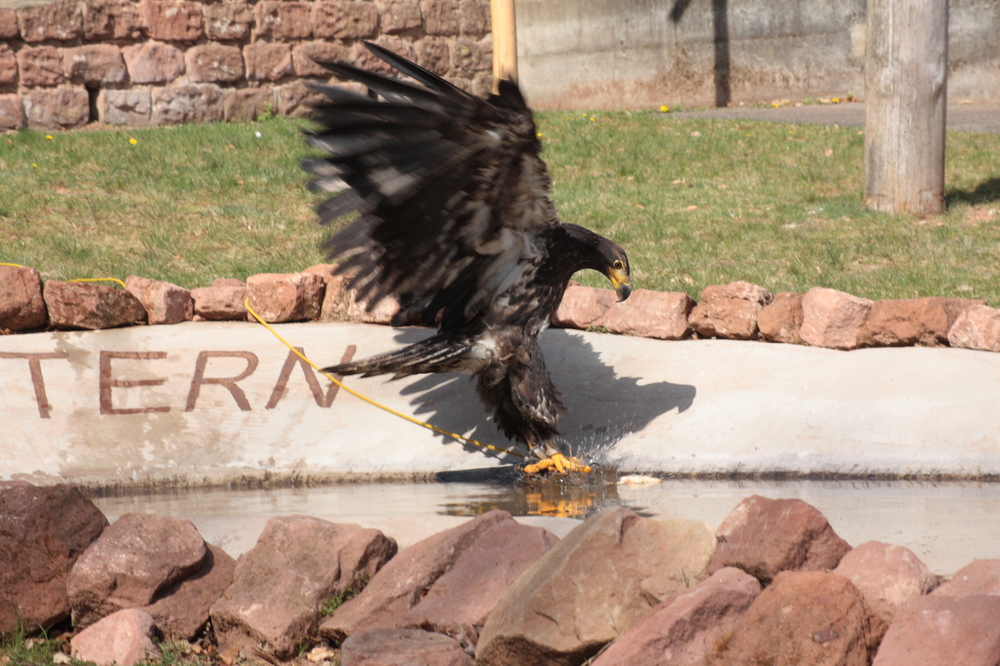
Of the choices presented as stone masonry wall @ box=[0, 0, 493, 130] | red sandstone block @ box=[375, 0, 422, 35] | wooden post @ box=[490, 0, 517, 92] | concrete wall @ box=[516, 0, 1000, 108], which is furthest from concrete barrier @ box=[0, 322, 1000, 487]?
concrete wall @ box=[516, 0, 1000, 108]

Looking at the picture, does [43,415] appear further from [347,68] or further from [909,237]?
[909,237]

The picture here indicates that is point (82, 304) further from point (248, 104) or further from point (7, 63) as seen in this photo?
point (248, 104)

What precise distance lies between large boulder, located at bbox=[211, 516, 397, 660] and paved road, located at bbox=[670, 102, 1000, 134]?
28.0ft

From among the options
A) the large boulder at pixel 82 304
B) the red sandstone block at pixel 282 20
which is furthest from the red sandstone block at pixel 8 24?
the large boulder at pixel 82 304

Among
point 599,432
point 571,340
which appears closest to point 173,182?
point 571,340

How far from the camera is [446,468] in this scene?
4676mm

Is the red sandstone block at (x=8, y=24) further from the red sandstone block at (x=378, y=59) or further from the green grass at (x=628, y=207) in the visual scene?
the red sandstone block at (x=378, y=59)

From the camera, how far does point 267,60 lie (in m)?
9.74

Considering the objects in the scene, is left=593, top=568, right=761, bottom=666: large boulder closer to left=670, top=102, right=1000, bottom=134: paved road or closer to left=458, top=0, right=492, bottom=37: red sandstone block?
left=670, top=102, right=1000, bottom=134: paved road

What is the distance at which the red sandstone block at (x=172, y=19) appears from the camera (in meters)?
9.15

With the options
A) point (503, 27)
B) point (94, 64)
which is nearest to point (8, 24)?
point (94, 64)

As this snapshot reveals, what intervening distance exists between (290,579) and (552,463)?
186 centimetres

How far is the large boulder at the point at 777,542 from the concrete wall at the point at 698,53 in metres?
11.0

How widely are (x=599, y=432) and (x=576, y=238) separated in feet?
3.57
